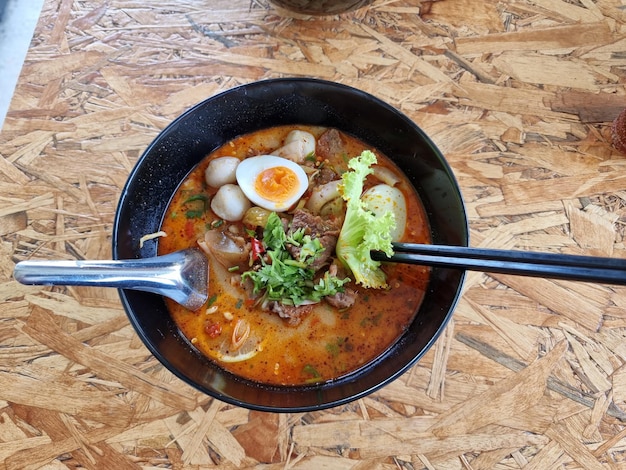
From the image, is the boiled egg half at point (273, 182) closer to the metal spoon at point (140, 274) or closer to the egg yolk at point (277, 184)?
the egg yolk at point (277, 184)

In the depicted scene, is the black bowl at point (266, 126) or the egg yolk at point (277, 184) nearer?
the black bowl at point (266, 126)

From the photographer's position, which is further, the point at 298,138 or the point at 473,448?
the point at 298,138

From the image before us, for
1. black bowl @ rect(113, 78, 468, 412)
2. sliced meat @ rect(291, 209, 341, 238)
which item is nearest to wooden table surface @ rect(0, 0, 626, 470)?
black bowl @ rect(113, 78, 468, 412)

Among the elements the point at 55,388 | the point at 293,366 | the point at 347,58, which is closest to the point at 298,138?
the point at 347,58

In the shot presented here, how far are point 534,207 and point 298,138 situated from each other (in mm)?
974

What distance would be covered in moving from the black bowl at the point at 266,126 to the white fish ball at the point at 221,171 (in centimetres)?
9

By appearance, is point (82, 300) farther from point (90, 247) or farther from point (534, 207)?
point (534, 207)

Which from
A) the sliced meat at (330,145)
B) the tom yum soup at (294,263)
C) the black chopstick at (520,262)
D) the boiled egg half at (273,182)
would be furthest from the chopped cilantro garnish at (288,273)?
the sliced meat at (330,145)

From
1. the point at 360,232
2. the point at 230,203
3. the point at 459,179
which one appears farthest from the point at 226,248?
the point at 459,179

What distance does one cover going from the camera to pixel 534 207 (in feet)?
6.88

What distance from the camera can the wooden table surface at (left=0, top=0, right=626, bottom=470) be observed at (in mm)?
1868

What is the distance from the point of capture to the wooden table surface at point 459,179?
1.87m

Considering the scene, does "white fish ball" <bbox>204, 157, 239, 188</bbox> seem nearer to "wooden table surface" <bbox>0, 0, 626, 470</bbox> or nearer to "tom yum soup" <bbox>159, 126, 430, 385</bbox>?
"tom yum soup" <bbox>159, 126, 430, 385</bbox>

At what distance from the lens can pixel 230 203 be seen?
6.50 feet
